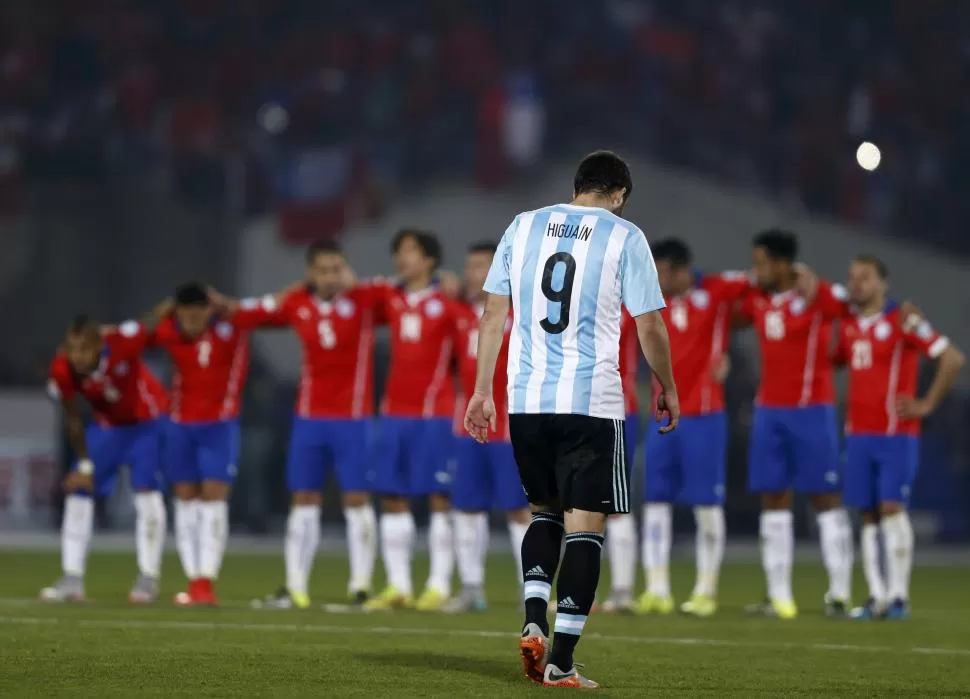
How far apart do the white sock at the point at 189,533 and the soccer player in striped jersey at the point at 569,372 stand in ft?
15.0

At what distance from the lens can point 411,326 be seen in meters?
10.3

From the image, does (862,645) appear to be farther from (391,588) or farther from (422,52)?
(422,52)

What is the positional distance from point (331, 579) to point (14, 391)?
805 cm

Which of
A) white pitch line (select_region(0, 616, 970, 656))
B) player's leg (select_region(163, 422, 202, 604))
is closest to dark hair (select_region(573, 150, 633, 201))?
white pitch line (select_region(0, 616, 970, 656))

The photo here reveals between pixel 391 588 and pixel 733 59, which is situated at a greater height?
pixel 733 59

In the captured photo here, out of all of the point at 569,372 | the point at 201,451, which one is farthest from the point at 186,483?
the point at 569,372

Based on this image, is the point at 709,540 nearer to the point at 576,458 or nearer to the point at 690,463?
the point at 690,463

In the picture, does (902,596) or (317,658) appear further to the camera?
(902,596)

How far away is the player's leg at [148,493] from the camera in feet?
33.7

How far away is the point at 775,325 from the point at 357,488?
2.87 m

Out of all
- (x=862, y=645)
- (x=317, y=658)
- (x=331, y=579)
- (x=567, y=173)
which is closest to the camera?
(x=317, y=658)

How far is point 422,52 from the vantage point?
2144cm

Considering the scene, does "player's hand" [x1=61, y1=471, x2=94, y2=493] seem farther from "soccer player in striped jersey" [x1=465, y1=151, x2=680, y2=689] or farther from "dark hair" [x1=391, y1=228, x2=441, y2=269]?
"soccer player in striped jersey" [x1=465, y1=151, x2=680, y2=689]

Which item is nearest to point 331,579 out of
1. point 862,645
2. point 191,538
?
point 191,538
